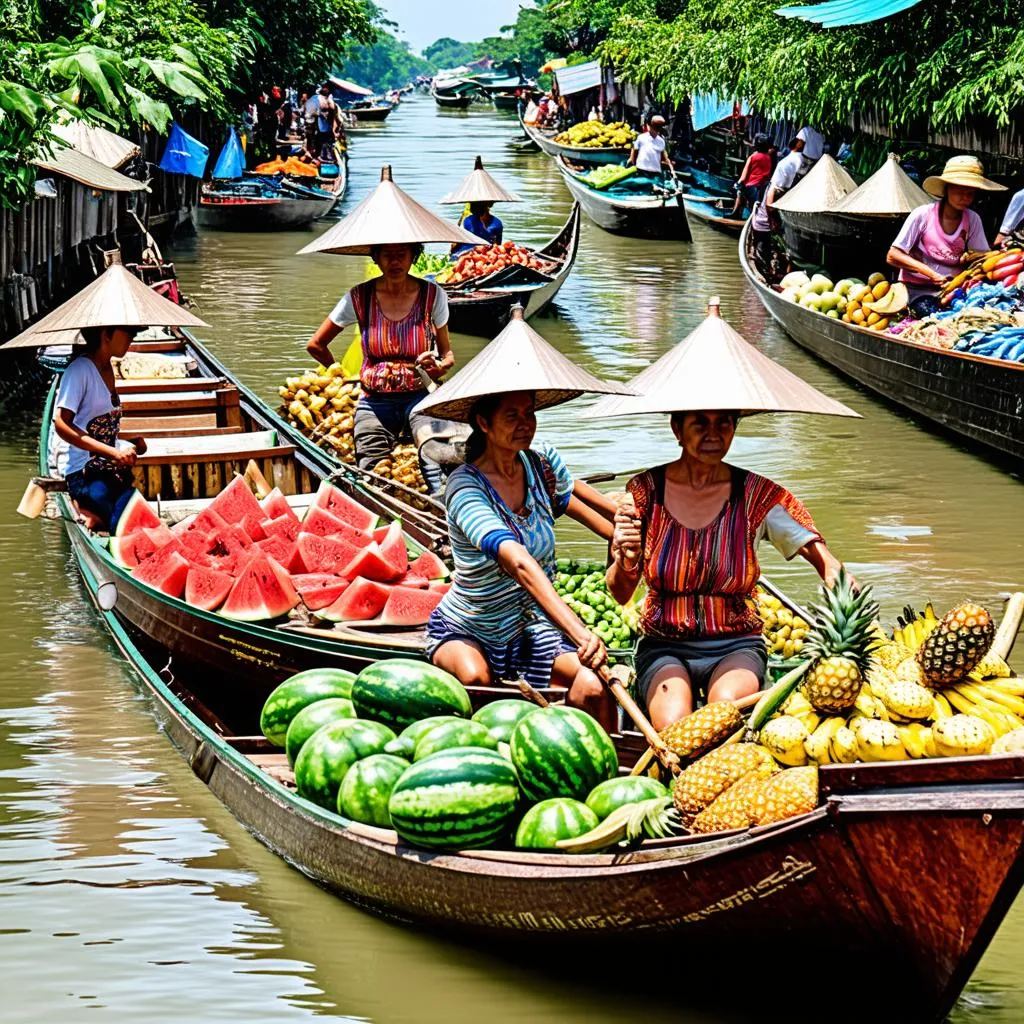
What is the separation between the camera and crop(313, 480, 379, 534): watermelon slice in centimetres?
805

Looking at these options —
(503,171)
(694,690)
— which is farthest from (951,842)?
(503,171)

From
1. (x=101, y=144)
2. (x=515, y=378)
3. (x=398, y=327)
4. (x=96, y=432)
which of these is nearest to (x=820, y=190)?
(x=101, y=144)

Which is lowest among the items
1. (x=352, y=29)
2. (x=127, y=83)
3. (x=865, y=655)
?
(x=865, y=655)

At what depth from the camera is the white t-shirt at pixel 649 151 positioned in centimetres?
2798

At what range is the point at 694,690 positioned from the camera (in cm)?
543

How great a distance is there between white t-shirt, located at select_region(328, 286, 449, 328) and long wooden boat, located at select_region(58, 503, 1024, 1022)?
12.7ft

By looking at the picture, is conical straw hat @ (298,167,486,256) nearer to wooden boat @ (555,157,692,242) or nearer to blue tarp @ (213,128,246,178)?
wooden boat @ (555,157,692,242)

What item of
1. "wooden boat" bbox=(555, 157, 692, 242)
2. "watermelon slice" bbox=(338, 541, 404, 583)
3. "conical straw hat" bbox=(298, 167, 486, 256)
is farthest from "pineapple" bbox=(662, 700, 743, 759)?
"wooden boat" bbox=(555, 157, 692, 242)

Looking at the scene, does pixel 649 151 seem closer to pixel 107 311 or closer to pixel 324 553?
pixel 107 311

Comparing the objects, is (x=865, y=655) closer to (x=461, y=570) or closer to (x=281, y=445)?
(x=461, y=570)

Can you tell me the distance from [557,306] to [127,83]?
357 inches

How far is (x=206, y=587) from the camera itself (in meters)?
7.29

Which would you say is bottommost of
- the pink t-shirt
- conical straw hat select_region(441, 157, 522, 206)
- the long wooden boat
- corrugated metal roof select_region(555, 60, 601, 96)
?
the long wooden boat

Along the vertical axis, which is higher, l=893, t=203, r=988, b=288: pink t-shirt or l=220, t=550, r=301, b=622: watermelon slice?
l=893, t=203, r=988, b=288: pink t-shirt
